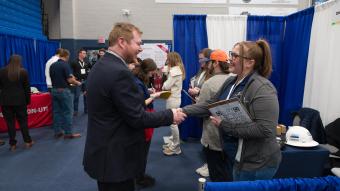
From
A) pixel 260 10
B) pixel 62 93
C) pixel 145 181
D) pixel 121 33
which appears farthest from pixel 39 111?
pixel 260 10

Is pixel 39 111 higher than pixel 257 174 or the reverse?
the reverse

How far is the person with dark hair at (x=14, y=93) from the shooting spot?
13.8 feet

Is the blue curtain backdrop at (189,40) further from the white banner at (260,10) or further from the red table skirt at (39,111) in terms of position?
the white banner at (260,10)

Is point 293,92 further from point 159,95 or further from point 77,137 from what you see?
point 77,137

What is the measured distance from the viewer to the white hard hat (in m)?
3.11

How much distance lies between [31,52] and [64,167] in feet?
15.1

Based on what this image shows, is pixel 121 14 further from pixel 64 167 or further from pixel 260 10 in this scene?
pixel 64 167

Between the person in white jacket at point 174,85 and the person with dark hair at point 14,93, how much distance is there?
212cm

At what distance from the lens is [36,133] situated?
5359 millimetres

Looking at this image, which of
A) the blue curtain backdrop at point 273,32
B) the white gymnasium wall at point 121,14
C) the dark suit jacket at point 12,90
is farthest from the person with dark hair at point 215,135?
the white gymnasium wall at point 121,14

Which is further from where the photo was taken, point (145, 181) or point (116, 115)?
point (145, 181)

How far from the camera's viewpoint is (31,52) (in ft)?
24.0

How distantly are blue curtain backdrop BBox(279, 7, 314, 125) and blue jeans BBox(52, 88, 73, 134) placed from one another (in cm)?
356

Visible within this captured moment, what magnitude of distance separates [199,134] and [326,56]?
237 centimetres
